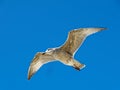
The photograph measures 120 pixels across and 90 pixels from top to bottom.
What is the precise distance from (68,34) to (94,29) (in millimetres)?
690

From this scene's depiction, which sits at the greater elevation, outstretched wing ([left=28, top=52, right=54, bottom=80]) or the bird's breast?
outstretched wing ([left=28, top=52, right=54, bottom=80])

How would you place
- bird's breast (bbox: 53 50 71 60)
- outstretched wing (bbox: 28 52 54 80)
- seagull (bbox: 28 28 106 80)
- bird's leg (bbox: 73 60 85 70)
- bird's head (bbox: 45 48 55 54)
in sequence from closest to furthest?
bird's leg (bbox: 73 60 85 70) → seagull (bbox: 28 28 106 80) → bird's breast (bbox: 53 50 71 60) → bird's head (bbox: 45 48 55 54) → outstretched wing (bbox: 28 52 54 80)

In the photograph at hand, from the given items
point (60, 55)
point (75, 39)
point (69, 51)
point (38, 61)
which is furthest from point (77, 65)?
point (38, 61)

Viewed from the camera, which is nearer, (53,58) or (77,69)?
(77,69)

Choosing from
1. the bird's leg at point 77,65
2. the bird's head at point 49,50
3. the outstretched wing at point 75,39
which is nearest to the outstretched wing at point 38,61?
the bird's head at point 49,50

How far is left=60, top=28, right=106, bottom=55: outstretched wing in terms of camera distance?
31.1 ft

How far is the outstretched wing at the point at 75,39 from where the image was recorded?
947 centimetres

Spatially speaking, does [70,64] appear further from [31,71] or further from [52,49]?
[31,71]

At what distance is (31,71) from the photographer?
34.8 ft

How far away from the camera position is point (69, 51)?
9703mm

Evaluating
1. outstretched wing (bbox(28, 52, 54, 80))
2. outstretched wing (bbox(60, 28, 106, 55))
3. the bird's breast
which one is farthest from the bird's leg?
outstretched wing (bbox(28, 52, 54, 80))

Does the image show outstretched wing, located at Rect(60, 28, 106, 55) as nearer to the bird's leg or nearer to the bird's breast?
the bird's breast

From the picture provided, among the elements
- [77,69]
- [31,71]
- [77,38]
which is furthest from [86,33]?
[31,71]

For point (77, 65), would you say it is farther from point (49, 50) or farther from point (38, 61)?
point (38, 61)
